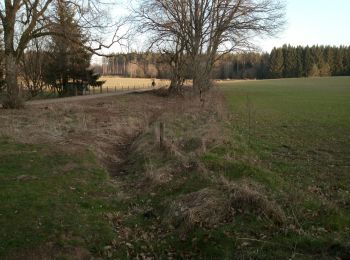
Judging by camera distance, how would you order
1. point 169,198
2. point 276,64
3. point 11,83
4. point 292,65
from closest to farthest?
point 169,198
point 11,83
point 292,65
point 276,64

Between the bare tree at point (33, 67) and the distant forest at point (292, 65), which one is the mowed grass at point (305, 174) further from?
the distant forest at point (292, 65)

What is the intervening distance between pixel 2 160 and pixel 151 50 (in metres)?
30.8

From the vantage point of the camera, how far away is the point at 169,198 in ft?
29.8

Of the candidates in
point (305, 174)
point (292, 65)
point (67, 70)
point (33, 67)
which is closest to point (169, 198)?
point (305, 174)

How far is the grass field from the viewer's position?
22.2 feet

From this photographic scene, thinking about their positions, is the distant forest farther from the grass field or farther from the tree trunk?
the grass field

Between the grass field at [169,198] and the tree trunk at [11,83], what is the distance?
30.4ft

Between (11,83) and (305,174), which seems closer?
(305,174)

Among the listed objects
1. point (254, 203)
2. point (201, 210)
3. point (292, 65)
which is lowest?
point (201, 210)

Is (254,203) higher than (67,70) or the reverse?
the reverse

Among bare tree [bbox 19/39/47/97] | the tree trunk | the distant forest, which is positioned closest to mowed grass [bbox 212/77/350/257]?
the tree trunk

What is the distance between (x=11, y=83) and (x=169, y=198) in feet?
62.4

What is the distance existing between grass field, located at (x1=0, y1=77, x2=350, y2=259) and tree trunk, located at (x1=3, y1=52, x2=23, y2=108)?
9261 mm

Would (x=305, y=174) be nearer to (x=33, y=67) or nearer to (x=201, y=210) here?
(x=201, y=210)
